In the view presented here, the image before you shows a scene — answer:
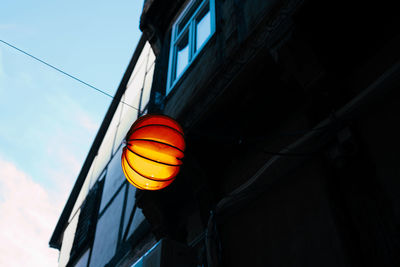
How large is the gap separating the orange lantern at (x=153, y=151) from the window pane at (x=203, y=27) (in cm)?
289

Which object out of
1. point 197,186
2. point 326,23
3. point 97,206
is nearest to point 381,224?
point 326,23

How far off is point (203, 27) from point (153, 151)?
3.78 m

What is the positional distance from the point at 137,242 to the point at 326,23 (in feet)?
14.9

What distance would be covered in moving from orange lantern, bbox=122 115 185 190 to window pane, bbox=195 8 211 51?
114 inches

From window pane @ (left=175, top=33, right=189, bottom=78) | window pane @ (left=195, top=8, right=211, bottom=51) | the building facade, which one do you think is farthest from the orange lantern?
window pane @ (left=175, top=33, right=189, bottom=78)

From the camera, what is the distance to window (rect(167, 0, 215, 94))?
6293mm

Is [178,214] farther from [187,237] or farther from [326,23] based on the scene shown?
[326,23]

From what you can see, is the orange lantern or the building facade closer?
the building facade

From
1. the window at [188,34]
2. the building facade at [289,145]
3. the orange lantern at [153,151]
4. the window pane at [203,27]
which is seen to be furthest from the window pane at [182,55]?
the orange lantern at [153,151]

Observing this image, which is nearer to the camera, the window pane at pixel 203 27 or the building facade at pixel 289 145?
the building facade at pixel 289 145

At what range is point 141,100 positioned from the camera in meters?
9.34

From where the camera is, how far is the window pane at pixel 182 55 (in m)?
6.54

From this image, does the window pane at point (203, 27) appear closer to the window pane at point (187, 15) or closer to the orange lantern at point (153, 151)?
the window pane at point (187, 15)

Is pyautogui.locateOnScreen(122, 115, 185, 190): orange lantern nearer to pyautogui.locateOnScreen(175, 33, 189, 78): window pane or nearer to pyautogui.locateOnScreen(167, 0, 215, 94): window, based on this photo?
pyautogui.locateOnScreen(167, 0, 215, 94): window
